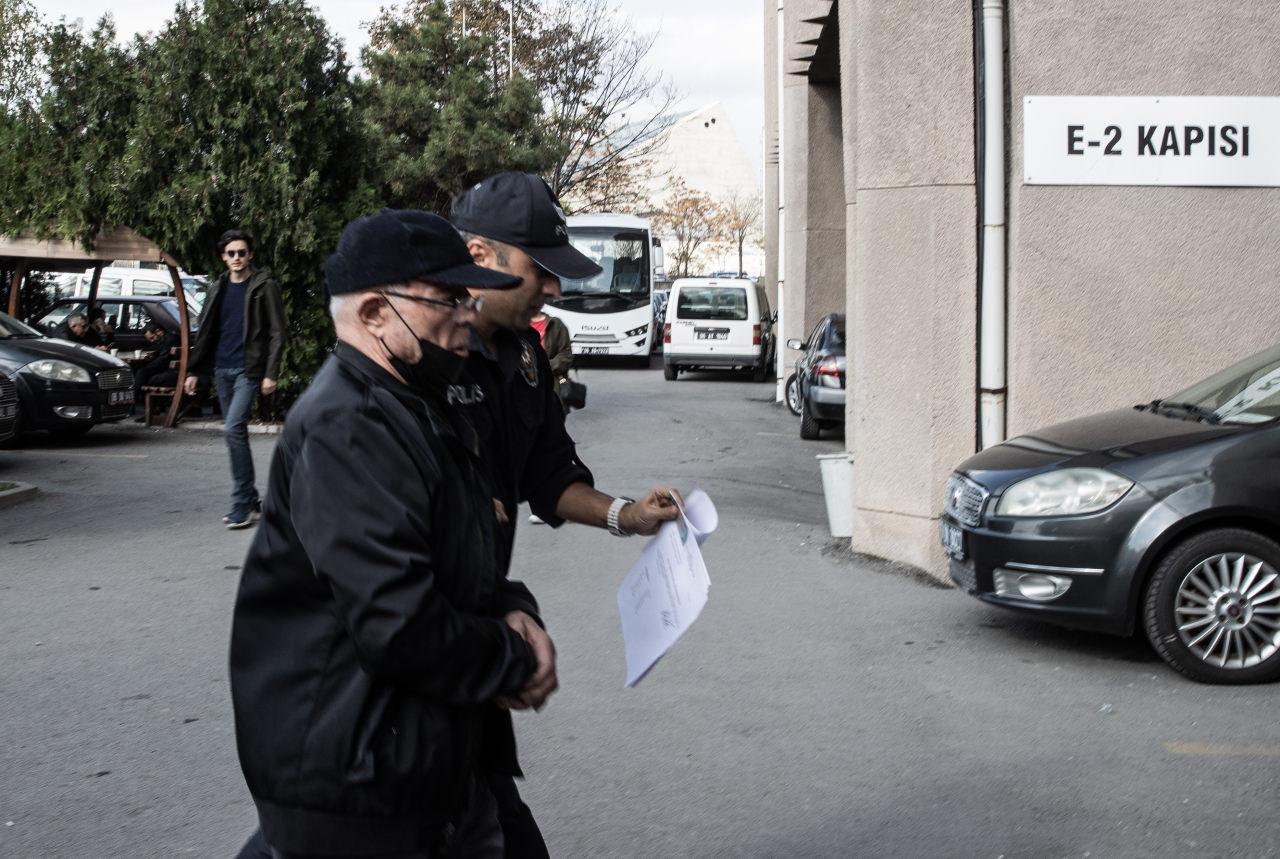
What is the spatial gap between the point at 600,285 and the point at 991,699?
23.5 meters

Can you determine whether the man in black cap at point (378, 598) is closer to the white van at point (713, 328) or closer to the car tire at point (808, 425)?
the car tire at point (808, 425)

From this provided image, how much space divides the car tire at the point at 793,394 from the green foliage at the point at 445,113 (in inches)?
732

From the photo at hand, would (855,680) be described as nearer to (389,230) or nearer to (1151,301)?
(1151,301)

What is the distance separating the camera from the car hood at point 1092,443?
6.46m

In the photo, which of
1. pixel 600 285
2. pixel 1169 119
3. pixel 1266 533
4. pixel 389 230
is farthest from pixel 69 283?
pixel 389 230

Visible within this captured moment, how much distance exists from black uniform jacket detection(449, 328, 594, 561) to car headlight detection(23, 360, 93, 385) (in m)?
12.3

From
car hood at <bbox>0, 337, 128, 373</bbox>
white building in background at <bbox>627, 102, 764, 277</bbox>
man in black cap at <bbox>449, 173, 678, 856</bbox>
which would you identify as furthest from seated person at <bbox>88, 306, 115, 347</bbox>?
white building in background at <bbox>627, 102, 764, 277</bbox>

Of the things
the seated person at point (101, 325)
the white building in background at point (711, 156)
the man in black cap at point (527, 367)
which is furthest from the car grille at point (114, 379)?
the white building in background at point (711, 156)

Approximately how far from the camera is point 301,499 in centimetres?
220

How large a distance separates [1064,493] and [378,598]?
4.87 metres

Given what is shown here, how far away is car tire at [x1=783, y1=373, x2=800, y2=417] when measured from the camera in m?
19.5

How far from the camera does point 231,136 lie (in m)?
15.4

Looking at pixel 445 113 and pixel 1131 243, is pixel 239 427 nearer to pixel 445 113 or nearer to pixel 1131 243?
pixel 1131 243

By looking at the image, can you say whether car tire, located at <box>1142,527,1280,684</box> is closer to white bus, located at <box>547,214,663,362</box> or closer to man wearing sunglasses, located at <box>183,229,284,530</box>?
man wearing sunglasses, located at <box>183,229,284,530</box>
